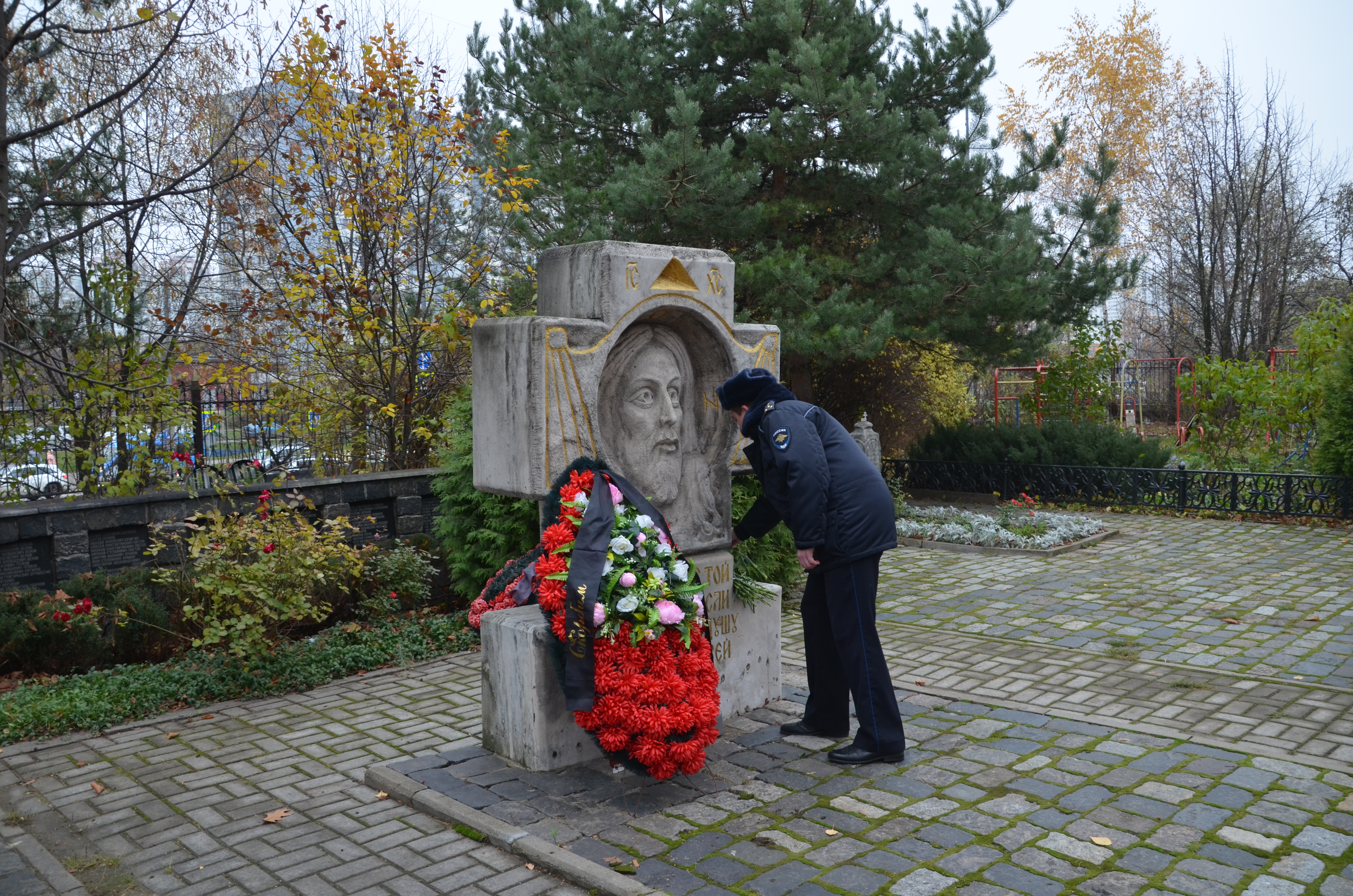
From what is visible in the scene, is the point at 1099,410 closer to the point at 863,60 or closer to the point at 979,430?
the point at 979,430

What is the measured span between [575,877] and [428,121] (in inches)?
336

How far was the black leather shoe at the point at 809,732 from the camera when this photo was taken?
500 centimetres

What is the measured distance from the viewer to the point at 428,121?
10258 mm

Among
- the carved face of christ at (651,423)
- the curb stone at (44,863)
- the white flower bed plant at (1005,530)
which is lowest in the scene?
the curb stone at (44,863)

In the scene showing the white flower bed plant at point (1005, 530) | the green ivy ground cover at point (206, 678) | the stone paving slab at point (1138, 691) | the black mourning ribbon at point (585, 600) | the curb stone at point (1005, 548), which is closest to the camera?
the black mourning ribbon at point (585, 600)

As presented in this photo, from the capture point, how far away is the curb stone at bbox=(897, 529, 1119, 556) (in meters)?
10.5

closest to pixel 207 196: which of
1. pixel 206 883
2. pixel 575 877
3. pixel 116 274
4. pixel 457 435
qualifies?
pixel 116 274

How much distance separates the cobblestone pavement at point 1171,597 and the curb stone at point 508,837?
431 cm

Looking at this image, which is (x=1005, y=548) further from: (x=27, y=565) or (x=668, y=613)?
(x=27, y=565)

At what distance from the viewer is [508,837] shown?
388 cm

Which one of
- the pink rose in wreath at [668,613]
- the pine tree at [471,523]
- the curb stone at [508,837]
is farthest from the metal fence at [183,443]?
the pink rose in wreath at [668,613]

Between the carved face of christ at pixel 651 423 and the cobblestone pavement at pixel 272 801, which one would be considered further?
the carved face of christ at pixel 651 423

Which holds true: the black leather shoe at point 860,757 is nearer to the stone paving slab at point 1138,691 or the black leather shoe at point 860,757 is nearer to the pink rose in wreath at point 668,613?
the pink rose in wreath at point 668,613

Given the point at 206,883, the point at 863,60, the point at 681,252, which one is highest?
the point at 863,60
